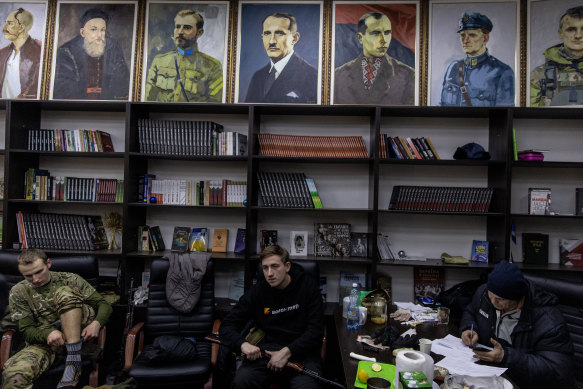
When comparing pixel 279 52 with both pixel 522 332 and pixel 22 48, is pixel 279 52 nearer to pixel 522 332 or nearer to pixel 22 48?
pixel 22 48

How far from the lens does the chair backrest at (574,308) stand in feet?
6.61

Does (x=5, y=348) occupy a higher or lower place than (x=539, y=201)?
lower

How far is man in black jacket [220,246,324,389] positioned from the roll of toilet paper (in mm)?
940

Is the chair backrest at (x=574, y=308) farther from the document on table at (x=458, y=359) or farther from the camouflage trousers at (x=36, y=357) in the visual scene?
the camouflage trousers at (x=36, y=357)

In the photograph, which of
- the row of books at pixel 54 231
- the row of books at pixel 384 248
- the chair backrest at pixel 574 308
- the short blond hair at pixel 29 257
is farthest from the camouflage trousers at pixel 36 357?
the chair backrest at pixel 574 308

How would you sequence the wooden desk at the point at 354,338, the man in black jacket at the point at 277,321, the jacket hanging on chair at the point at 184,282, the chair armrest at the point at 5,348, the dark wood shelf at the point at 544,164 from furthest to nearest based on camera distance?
the dark wood shelf at the point at 544,164 → the jacket hanging on chair at the point at 184,282 → the chair armrest at the point at 5,348 → the man in black jacket at the point at 277,321 → the wooden desk at the point at 354,338

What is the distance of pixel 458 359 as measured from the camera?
167 cm

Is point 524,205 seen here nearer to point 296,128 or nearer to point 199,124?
point 296,128

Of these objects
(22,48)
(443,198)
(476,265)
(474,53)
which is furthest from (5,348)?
(474,53)

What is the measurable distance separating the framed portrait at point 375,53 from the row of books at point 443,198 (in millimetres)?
859

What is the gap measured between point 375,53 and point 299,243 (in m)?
1.98

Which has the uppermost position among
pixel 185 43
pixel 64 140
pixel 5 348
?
pixel 185 43

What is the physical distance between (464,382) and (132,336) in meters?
2.12

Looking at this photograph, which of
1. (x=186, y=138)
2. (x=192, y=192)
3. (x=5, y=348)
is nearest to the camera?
(x=5, y=348)
